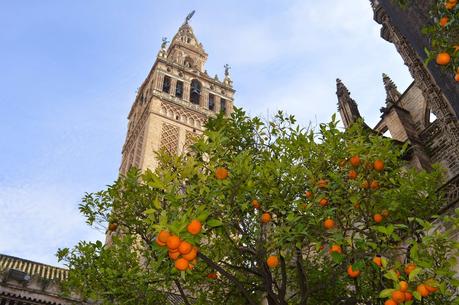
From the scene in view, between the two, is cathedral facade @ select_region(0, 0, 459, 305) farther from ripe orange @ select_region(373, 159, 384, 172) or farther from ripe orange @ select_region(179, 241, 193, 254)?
ripe orange @ select_region(179, 241, 193, 254)

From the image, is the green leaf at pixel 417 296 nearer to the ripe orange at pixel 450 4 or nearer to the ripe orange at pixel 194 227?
the ripe orange at pixel 194 227

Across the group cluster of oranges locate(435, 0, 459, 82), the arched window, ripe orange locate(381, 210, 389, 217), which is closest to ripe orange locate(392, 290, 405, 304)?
cluster of oranges locate(435, 0, 459, 82)

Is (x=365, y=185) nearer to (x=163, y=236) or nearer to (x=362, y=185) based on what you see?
(x=362, y=185)

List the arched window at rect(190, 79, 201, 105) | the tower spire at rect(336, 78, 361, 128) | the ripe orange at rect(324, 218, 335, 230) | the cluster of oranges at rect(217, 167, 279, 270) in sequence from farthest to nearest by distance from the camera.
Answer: the arched window at rect(190, 79, 201, 105) → the tower spire at rect(336, 78, 361, 128) → the cluster of oranges at rect(217, 167, 279, 270) → the ripe orange at rect(324, 218, 335, 230)

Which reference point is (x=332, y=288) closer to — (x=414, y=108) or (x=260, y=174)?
(x=260, y=174)

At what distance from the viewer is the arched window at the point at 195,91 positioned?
142 ft

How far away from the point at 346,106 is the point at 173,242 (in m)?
18.6

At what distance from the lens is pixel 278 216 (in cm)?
627

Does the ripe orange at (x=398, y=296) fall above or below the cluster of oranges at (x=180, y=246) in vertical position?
below

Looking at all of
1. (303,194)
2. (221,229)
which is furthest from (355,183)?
(221,229)

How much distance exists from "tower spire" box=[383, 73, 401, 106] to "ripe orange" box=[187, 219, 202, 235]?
63.1 ft

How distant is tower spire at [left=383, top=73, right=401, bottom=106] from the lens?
20991 millimetres

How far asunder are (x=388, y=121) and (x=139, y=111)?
3106 centimetres

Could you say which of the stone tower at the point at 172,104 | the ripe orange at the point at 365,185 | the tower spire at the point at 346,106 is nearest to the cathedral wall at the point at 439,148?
the tower spire at the point at 346,106
